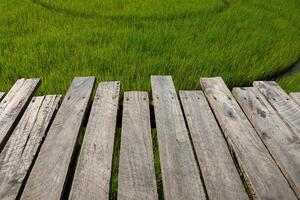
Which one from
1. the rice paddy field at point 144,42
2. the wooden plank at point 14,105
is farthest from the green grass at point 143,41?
the wooden plank at point 14,105

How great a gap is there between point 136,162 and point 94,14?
2949mm

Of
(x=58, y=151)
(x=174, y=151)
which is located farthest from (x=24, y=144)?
(x=174, y=151)

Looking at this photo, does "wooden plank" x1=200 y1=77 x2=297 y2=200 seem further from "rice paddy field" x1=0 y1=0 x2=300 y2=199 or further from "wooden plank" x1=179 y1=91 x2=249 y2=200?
"rice paddy field" x1=0 y1=0 x2=300 y2=199

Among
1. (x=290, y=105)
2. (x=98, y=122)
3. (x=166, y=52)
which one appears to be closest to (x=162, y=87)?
(x=98, y=122)

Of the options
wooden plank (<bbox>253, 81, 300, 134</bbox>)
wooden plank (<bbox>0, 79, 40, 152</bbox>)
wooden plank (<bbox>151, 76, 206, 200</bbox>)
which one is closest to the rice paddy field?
wooden plank (<bbox>151, 76, 206, 200</bbox>)

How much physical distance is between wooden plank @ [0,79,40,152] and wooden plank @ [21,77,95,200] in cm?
16

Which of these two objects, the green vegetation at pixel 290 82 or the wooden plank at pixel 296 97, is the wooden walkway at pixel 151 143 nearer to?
the wooden plank at pixel 296 97

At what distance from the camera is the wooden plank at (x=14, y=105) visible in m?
1.36

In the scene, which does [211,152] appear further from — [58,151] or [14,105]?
[14,105]

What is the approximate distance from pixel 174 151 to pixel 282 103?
2.24ft

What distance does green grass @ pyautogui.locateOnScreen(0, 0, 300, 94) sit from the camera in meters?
2.66

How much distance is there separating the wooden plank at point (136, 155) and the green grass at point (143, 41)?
923 millimetres

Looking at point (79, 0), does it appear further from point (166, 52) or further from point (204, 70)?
point (204, 70)

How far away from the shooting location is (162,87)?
1723 mm
